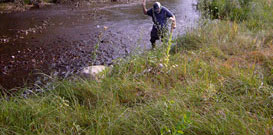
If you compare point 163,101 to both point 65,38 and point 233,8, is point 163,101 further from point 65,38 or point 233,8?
point 233,8

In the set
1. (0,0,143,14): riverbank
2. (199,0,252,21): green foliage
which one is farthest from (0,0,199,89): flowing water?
(199,0,252,21): green foliage

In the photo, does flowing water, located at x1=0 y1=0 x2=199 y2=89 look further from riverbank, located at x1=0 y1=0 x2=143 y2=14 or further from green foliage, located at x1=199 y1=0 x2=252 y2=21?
green foliage, located at x1=199 y1=0 x2=252 y2=21

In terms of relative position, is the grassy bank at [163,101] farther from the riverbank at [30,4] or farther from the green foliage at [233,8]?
the riverbank at [30,4]

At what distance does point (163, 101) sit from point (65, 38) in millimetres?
7052

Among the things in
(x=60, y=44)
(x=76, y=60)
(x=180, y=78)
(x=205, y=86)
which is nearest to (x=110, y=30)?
(x=60, y=44)

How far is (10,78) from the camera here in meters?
5.87

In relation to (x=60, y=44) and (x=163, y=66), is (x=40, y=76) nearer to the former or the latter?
(x=60, y=44)

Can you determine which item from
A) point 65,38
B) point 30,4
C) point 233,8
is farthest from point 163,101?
point 30,4

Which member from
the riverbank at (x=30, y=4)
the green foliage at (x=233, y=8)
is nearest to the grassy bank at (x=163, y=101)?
the green foliage at (x=233, y=8)

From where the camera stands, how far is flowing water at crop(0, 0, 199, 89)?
21.1 feet

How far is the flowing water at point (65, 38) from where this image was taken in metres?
6.42

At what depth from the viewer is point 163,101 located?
121 inches

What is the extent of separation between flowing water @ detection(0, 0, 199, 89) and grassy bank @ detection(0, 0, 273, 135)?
3.57 ft

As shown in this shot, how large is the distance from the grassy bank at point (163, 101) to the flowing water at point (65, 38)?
3.57 ft
